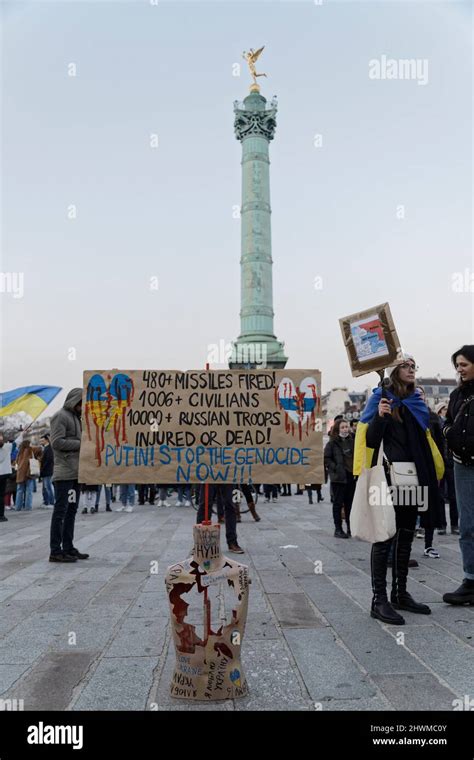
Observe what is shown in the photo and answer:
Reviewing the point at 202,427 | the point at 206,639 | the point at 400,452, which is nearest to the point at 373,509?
the point at 400,452

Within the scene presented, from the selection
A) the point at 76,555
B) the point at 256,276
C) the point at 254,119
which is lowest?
the point at 76,555

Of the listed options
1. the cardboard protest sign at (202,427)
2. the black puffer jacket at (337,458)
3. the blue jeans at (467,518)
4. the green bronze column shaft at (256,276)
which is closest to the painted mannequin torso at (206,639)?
the cardboard protest sign at (202,427)

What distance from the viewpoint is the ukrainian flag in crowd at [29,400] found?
10.6 m

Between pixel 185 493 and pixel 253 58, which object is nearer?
pixel 185 493

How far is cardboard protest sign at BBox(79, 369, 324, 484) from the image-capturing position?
3750 millimetres

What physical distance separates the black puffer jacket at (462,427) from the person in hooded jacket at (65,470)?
404 cm

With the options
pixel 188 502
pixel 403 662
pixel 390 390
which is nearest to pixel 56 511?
pixel 390 390

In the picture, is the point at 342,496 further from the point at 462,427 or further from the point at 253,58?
the point at 253,58

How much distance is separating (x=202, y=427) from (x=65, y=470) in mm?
3703

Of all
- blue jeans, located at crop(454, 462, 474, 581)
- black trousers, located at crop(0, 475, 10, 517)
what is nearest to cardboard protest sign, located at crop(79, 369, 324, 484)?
blue jeans, located at crop(454, 462, 474, 581)

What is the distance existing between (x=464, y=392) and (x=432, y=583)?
1.94 metres

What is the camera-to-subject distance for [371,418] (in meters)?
4.66

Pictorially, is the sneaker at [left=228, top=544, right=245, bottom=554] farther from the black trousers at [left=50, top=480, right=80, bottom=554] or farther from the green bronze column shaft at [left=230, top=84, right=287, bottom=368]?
the green bronze column shaft at [left=230, top=84, right=287, bottom=368]

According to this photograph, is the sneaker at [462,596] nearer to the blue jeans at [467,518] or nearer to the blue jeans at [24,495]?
the blue jeans at [467,518]
